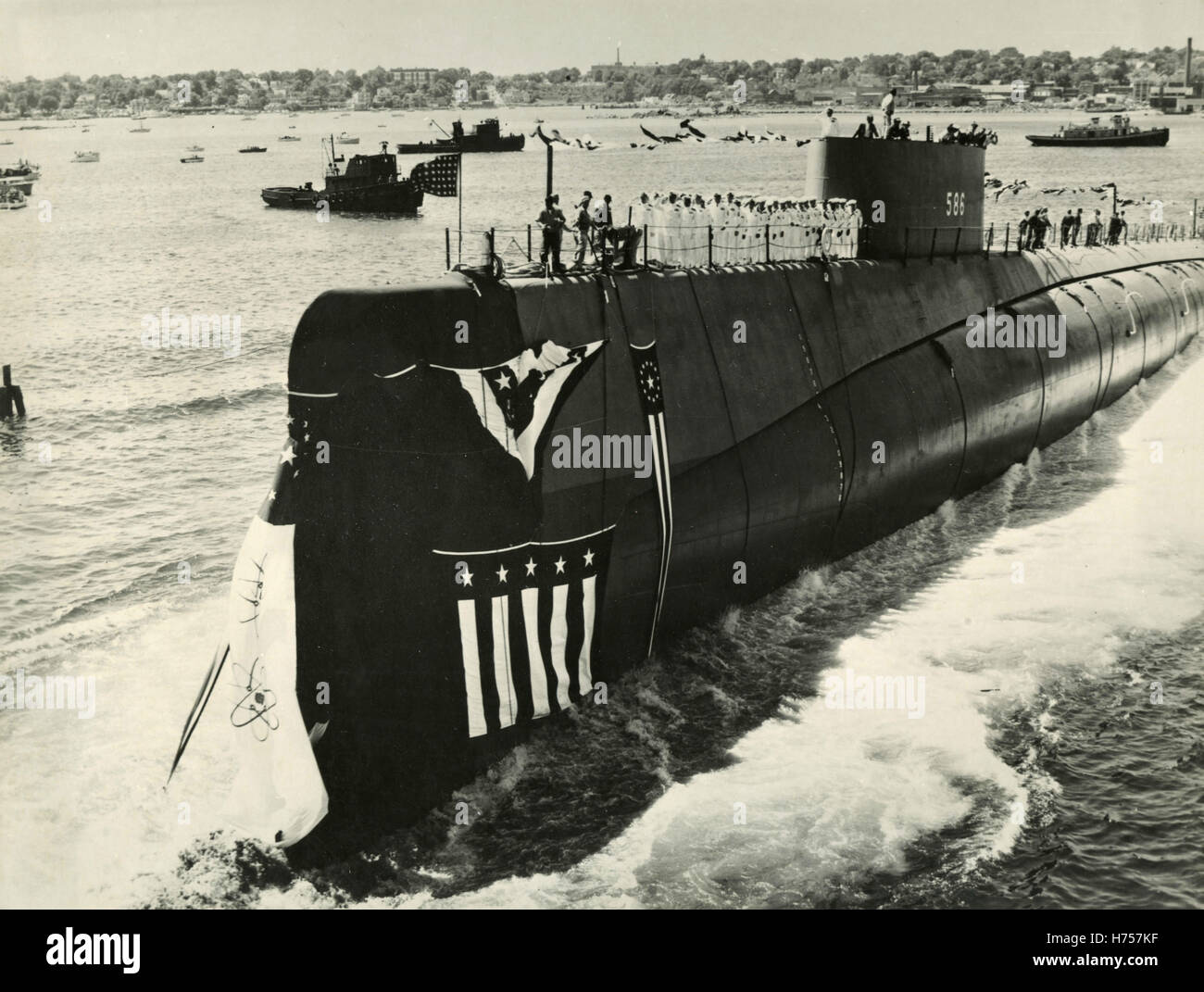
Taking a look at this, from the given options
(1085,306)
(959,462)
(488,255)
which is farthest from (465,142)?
(488,255)

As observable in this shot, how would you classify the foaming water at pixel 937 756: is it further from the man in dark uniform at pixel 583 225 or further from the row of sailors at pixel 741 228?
the man in dark uniform at pixel 583 225

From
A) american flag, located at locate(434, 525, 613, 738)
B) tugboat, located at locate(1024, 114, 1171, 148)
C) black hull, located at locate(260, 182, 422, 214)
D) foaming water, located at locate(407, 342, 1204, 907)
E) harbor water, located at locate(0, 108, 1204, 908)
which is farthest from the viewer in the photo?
tugboat, located at locate(1024, 114, 1171, 148)

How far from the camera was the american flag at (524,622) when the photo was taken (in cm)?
1431

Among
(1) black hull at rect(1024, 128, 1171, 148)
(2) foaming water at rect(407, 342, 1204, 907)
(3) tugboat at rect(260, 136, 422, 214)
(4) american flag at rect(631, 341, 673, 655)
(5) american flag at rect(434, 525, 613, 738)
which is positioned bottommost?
(2) foaming water at rect(407, 342, 1204, 907)

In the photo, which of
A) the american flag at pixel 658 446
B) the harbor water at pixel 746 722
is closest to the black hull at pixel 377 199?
the harbor water at pixel 746 722

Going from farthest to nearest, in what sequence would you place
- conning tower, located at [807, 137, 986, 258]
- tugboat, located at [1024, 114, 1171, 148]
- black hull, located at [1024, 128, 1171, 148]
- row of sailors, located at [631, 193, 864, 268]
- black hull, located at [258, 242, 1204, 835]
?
1. black hull, located at [1024, 128, 1171, 148]
2. tugboat, located at [1024, 114, 1171, 148]
3. conning tower, located at [807, 137, 986, 258]
4. row of sailors, located at [631, 193, 864, 268]
5. black hull, located at [258, 242, 1204, 835]

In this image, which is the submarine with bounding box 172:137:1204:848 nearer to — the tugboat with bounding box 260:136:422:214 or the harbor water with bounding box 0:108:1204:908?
the harbor water with bounding box 0:108:1204:908

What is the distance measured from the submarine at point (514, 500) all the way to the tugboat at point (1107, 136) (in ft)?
291

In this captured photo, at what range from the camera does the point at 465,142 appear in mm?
92750

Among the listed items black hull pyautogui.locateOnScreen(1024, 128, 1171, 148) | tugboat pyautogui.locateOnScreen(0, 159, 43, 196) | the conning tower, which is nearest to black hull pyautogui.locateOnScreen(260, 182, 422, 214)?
tugboat pyautogui.locateOnScreen(0, 159, 43, 196)

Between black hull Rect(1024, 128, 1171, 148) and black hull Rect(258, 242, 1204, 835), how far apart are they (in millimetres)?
88344

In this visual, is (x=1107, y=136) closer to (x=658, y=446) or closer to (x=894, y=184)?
(x=894, y=184)

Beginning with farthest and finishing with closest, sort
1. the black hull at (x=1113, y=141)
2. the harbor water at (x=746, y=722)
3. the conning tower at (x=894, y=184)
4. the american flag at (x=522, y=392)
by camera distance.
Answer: the black hull at (x=1113, y=141) < the conning tower at (x=894, y=184) < the american flag at (x=522, y=392) < the harbor water at (x=746, y=722)

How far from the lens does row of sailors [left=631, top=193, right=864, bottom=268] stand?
778 inches
